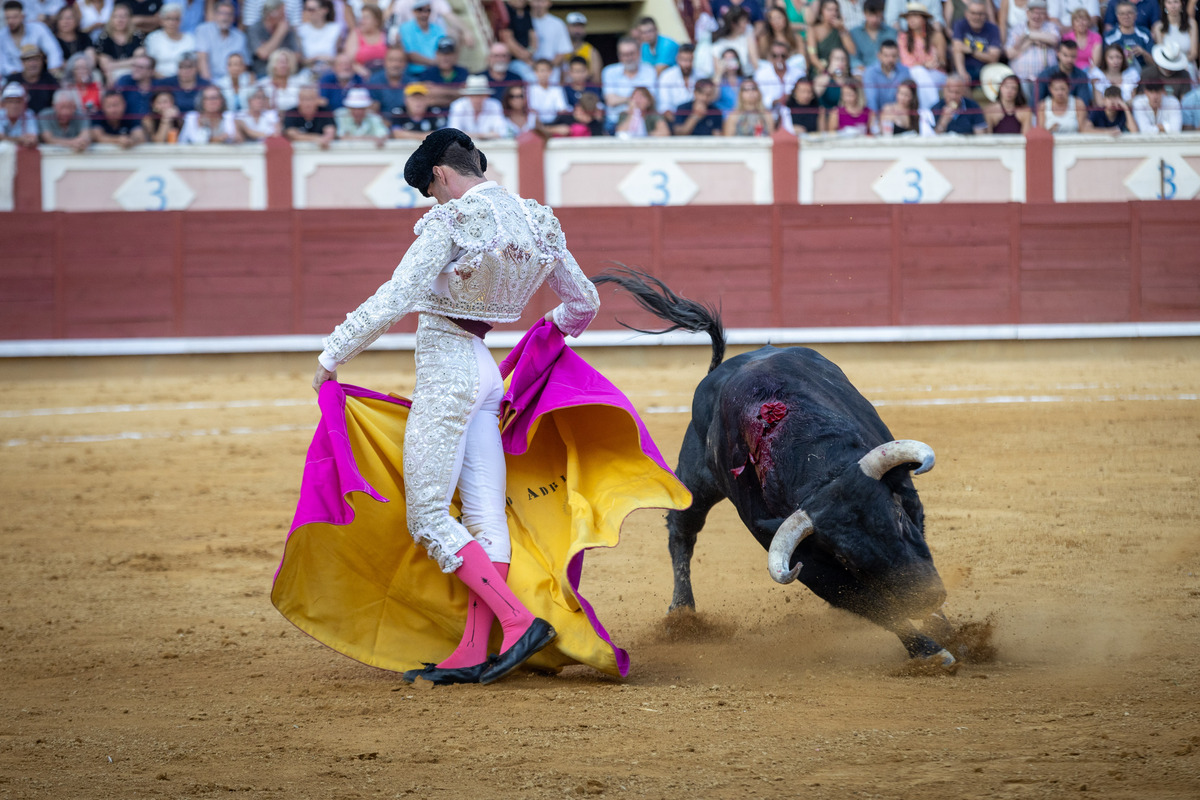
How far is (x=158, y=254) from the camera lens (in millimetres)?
9664

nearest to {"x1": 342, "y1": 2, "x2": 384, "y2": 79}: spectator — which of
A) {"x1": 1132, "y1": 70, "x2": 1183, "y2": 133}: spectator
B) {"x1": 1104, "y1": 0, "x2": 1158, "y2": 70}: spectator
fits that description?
{"x1": 1104, "y1": 0, "x2": 1158, "y2": 70}: spectator

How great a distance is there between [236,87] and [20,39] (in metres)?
1.70

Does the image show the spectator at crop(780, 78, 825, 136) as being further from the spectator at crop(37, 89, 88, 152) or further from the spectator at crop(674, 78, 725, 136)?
the spectator at crop(37, 89, 88, 152)

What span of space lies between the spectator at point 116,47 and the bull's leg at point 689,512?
770 centimetres

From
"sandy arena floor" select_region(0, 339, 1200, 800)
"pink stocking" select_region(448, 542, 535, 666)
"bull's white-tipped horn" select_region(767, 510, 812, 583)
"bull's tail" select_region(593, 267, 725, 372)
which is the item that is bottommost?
"sandy arena floor" select_region(0, 339, 1200, 800)

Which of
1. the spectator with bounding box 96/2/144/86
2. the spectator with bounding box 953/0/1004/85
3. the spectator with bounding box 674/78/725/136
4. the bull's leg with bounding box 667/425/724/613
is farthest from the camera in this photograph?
the spectator with bounding box 953/0/1004/85

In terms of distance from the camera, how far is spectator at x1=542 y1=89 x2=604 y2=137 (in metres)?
9.54

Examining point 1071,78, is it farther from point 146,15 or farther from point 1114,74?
point 146,15

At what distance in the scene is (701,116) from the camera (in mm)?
9523

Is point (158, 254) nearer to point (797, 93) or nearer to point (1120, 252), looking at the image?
point (797, 93)

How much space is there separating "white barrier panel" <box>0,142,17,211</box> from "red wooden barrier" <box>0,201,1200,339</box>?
0.31 meters

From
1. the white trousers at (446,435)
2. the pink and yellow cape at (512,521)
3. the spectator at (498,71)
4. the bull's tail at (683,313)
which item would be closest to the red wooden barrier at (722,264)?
the spectator at (498,71)

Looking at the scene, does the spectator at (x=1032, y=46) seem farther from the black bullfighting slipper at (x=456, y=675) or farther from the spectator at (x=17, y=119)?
the black bullfighting slipper at (x=456, y=675)

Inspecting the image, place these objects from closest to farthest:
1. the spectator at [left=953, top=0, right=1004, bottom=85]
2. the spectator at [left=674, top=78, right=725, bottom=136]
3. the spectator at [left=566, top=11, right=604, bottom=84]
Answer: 1. the spectator at [left=674, top=78, right=725, bottom=136]
2. the spectator at [left=953, top=0, right=1004, bottom=85]
3. the spectator at [left=566, top=11, right=604, bottom=84]
